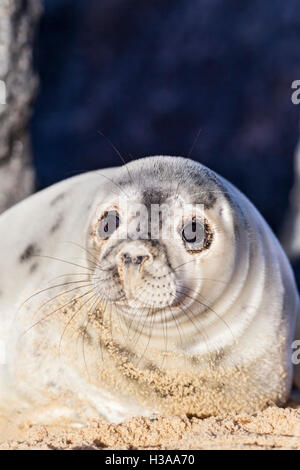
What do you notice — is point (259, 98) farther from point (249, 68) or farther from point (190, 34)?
point (190, 34)

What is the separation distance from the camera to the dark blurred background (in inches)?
269

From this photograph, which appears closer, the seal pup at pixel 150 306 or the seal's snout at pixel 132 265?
the seal's snout at pixel 132 265

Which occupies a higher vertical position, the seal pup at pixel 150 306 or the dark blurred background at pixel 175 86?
the dark blurred background at pixel 175 86

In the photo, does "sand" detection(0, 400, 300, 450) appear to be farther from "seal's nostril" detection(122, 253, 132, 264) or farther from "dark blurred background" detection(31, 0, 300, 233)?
"dark blurred background" detection(31, 0, 300, 233)

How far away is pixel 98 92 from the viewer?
7.00 meters

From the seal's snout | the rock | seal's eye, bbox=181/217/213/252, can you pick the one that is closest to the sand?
the seal's snout

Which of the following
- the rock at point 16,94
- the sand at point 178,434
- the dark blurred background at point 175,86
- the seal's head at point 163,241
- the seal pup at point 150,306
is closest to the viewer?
the sand at point 178,434

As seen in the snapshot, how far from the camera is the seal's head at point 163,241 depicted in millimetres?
2365

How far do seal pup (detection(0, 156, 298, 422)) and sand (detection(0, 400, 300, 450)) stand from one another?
12 cm

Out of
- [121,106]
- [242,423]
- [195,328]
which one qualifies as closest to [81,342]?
[195,328]

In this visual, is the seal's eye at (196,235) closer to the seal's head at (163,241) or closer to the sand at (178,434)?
the seal's head at (163,241)

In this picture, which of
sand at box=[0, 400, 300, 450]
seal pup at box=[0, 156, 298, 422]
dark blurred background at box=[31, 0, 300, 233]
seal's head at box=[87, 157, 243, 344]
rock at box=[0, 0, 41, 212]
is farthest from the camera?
dark blurred background at box=[31, 0, 300, 233]

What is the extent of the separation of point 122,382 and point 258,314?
0.61 meters

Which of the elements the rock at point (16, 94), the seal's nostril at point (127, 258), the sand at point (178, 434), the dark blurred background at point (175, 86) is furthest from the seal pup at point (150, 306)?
the dark blurred background at point (175, 86)
